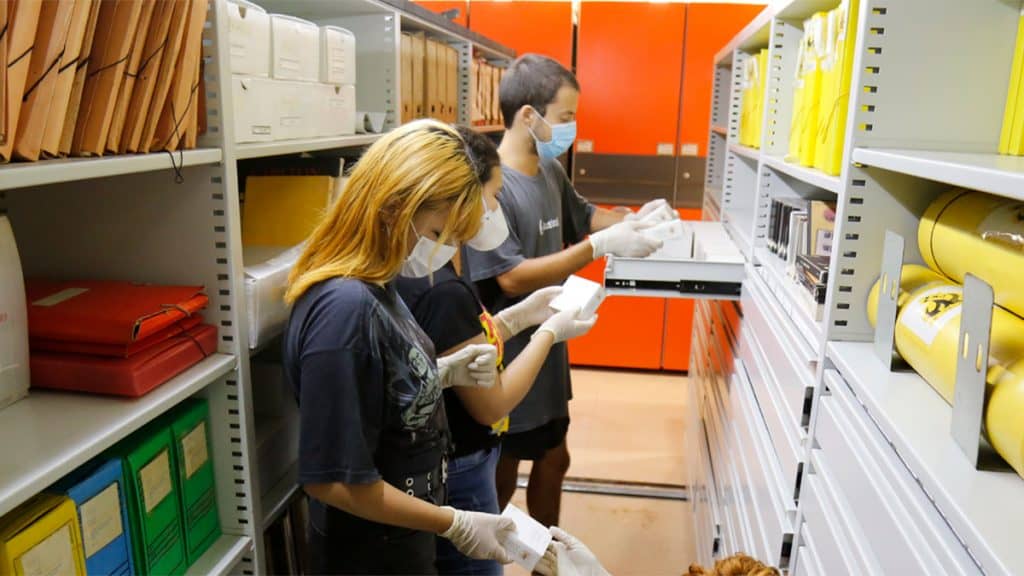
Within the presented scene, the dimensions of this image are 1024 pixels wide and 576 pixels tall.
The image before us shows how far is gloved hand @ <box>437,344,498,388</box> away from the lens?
142cm

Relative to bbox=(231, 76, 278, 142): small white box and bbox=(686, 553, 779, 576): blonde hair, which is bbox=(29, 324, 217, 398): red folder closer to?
bbox=(231, 76, 278, 142): small white box

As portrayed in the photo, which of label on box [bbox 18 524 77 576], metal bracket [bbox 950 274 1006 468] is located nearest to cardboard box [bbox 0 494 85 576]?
label on box [bbox 18 524 77 576]

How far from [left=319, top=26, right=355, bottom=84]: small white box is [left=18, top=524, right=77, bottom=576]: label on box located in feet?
3.72

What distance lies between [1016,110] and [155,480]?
4.80 feet

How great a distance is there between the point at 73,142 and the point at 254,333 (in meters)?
0.52

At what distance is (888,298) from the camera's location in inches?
40.1

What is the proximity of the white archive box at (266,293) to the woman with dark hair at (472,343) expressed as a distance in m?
0.26

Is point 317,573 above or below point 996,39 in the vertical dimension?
below

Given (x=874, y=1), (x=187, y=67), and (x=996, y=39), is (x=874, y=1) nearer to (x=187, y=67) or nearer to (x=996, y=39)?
(x=996, y=39)

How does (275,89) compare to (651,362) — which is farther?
(651,362)

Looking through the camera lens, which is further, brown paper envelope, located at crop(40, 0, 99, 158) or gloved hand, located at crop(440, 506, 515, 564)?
gloved hand, located at crop(440, 506, 515, 564)

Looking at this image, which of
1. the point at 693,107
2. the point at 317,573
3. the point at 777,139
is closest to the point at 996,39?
the point at 777,139

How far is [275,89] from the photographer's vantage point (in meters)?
1.48

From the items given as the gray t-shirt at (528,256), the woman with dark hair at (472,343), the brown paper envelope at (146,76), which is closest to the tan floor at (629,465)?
the gray t-shirt at (528,256)
